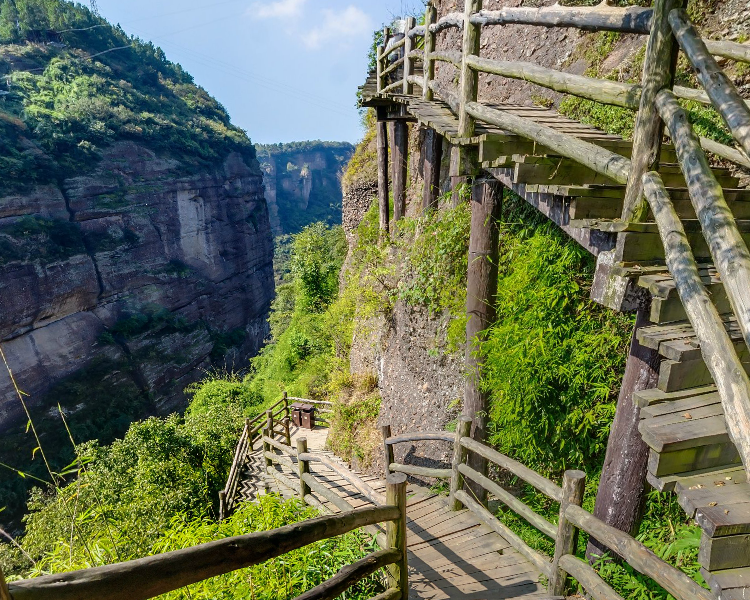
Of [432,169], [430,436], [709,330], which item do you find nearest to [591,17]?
[709,330]

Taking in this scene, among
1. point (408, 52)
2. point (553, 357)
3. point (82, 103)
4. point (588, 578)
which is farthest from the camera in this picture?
point (82, 103)

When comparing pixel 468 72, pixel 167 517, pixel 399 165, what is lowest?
pixel 167 517

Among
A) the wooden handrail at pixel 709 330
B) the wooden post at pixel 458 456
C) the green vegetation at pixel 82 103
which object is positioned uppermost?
the green vegetation at pixel 82 103

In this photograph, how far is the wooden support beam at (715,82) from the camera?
60.9 inches

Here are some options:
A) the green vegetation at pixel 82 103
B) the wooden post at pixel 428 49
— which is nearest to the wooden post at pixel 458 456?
the wooden post at pixel 428 49

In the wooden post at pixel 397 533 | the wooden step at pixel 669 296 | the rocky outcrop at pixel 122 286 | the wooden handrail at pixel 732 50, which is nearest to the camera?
the wooden step at pixel 669 296

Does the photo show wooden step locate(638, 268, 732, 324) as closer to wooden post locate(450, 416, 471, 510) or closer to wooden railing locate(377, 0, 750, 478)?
wooden railing locate(377, 0, 750, 478)

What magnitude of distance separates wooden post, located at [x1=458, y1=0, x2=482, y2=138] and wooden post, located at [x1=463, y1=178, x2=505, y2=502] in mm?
523

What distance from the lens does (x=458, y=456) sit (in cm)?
426

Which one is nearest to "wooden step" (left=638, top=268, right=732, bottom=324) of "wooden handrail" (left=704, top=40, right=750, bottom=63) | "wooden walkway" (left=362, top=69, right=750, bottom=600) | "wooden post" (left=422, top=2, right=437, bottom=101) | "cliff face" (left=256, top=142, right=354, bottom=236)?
"wooden walkway" (left=362, top=69, right=750, bottom=600)

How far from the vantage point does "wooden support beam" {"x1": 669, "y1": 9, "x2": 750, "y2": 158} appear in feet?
5.08

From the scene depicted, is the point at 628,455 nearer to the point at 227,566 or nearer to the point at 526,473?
the point at 526,473

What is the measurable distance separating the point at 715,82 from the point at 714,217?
0.55 metres

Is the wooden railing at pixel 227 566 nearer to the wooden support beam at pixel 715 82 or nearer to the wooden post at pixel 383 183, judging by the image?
the wooden support beam at pixel 715 82
